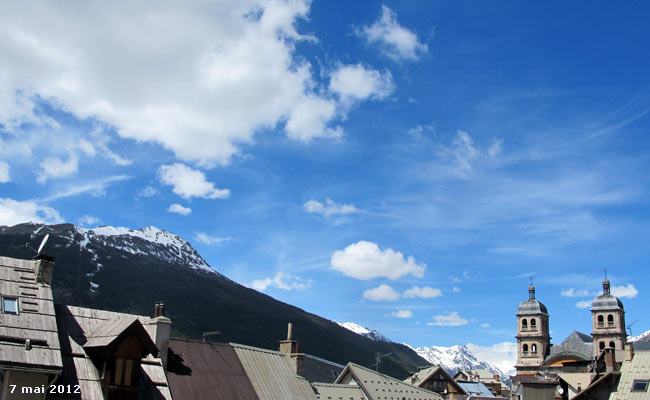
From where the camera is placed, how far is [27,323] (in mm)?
21125

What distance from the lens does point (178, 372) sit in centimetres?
2956

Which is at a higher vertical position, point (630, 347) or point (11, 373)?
point (630, 347)

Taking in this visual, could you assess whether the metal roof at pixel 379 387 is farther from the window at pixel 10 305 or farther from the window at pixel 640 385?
the window at pixel 10 305

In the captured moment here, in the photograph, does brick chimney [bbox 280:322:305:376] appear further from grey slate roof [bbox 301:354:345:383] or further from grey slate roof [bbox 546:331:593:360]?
grey slate roof [bbox 546:331:593:360]

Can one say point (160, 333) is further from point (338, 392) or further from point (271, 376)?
point (338, 392)

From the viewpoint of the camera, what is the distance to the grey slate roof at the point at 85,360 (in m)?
22.3

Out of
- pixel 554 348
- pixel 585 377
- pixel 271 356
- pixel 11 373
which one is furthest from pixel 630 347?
pixel 554 348

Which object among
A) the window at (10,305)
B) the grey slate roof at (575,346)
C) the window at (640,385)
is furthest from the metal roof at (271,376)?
the grey slate roof at (575,346)

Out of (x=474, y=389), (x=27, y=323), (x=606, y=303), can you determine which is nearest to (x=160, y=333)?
(x=27, y=323)

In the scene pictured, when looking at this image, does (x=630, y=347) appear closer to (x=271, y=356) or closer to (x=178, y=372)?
(x=271, y=356)

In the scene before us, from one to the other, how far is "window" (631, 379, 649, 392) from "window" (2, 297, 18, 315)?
40268 millimetres

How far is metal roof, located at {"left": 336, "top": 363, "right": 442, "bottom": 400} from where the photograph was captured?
172ft

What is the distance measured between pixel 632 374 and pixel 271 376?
27.4 metres

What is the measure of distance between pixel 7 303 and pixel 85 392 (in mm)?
4145
